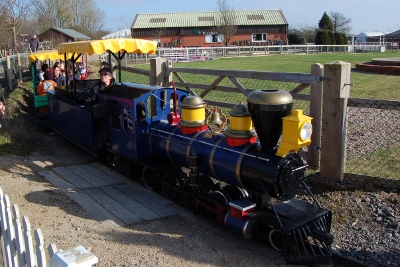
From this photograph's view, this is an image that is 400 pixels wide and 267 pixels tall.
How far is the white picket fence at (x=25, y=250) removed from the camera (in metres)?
2.37

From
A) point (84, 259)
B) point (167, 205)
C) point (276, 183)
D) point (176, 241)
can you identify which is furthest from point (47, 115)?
point (84, 259)

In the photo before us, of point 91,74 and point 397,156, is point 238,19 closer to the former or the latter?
point 91,74

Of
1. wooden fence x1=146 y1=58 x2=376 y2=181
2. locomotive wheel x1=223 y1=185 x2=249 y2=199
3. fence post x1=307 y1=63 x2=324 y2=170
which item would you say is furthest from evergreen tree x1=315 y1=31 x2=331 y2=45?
locomotive wheel x1=223 y1=185 x2=249 y2=199

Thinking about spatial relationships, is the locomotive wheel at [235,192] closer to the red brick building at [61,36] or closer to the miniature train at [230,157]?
the miniature train at [230,157]

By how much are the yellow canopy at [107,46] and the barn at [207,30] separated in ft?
176

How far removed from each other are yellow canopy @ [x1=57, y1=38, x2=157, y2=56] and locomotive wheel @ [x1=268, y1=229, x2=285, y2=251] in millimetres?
4304

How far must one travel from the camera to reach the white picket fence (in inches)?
93.3

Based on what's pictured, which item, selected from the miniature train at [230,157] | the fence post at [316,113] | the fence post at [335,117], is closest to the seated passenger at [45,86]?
the miniature train at [230,157]

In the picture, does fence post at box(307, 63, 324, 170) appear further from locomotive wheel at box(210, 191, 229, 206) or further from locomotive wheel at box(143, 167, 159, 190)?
locomotive wheel at box(143, 167, 159, 190)

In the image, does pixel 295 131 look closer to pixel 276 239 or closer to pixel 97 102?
pixel 276 239

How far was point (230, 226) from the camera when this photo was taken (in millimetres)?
4879

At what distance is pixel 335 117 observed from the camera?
5848 millimetres

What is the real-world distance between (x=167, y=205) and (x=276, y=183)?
2.04 meters

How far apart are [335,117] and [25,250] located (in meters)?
4.36
